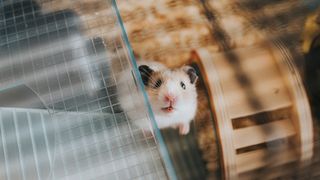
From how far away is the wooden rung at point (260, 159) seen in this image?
854mm

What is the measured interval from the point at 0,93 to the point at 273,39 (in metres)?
0.81

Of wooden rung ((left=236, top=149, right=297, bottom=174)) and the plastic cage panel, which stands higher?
the plastic cage panel

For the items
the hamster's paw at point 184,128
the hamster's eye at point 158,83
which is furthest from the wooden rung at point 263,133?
the hamster's eye at point 158,83

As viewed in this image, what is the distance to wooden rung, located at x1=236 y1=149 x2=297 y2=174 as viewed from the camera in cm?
85

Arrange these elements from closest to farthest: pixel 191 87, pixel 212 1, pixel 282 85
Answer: pixel 282 85, pixel 191 87, pixel 212 1

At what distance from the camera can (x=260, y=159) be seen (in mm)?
859

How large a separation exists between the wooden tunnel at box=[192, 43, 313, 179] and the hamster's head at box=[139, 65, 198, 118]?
3.4 inches

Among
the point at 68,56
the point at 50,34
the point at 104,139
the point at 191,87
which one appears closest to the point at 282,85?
the point at 191,87

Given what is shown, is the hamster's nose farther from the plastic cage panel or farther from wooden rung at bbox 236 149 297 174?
wooden rung at bbox 236 149 297 174

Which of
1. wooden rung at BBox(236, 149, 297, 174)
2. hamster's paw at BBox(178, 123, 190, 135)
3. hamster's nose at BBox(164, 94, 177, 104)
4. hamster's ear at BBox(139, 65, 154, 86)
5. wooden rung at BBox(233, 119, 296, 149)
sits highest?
hamster's ear at BBox(139, 65, 154, 86)

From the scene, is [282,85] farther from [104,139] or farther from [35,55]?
[35,55]

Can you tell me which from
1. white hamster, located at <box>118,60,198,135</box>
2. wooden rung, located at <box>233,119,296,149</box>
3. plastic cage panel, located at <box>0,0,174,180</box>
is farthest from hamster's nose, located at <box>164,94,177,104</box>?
wooden rung, located at <box>233,119,296,149</box>

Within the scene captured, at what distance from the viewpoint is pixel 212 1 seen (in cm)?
105

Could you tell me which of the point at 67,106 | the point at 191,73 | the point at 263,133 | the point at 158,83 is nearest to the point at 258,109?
the point at 263,133
